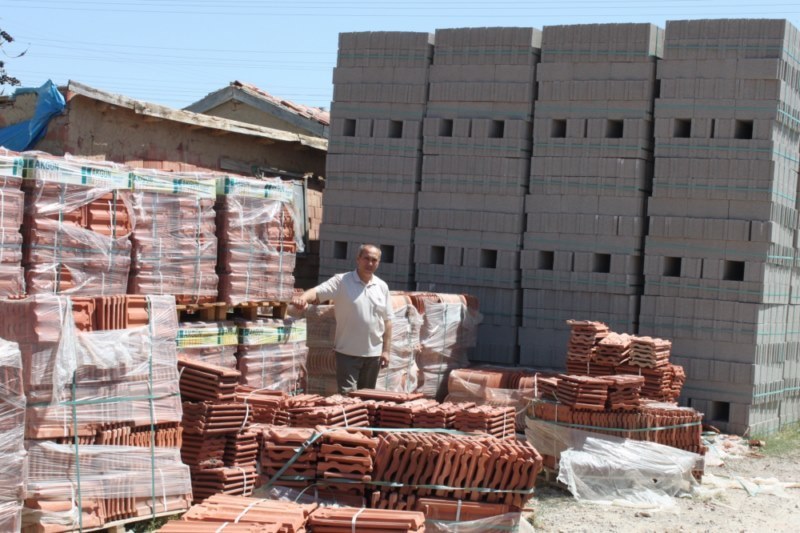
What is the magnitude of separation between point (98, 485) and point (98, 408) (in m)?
0.55

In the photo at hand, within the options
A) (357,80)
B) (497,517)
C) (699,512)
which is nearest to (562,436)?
(699,512)

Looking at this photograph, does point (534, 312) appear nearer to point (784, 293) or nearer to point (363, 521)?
point (784, 293)

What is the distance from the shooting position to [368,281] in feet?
35.6

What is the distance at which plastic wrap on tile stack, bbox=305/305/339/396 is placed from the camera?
1270 cm

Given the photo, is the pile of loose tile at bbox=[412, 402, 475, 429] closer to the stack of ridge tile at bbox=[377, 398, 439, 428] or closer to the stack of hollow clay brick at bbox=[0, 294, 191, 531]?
the stack of ridge tile at bbox=[377, 398, 439, 428]

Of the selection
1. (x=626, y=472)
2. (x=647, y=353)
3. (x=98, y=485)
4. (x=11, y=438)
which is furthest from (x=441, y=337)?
(x=11, y=438)

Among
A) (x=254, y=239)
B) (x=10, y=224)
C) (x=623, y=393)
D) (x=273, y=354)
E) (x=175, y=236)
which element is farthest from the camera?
(x=273, y=354)

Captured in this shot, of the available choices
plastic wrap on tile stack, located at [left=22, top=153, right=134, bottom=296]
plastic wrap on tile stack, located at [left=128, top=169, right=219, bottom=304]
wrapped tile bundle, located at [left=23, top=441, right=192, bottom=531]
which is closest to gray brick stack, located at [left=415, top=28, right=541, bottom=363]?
plastic wrap on tile stack, located at [left=128, top=169, right=219, bottom=304]

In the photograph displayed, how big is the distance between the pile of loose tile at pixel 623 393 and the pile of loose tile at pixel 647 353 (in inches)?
39.9

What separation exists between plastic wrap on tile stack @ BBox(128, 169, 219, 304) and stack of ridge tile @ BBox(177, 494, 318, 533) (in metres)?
3.24

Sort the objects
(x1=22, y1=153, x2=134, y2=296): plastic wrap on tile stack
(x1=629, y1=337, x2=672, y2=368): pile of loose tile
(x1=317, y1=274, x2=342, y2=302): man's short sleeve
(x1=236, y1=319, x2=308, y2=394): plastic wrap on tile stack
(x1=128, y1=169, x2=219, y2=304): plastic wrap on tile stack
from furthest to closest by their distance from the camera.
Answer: (x1=629, y1=337, x2=672, y2=368): pile of loose tile, (x1=236, y1=319, x2=308, y2=394): plastic wrap on tile stack, (x1=317, y1=274, x2=342, y2=302): man's short sleeve, (x1=128, y1=169, x2=219, y2=304): plastic wrap on tile stack, (x1=22, y1=153, x2=134, y2=296): plastic wrap on tile stack

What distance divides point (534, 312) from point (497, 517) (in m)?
6.82

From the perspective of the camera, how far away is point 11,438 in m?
7.14

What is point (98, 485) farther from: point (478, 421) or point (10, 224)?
point (478, 421)
